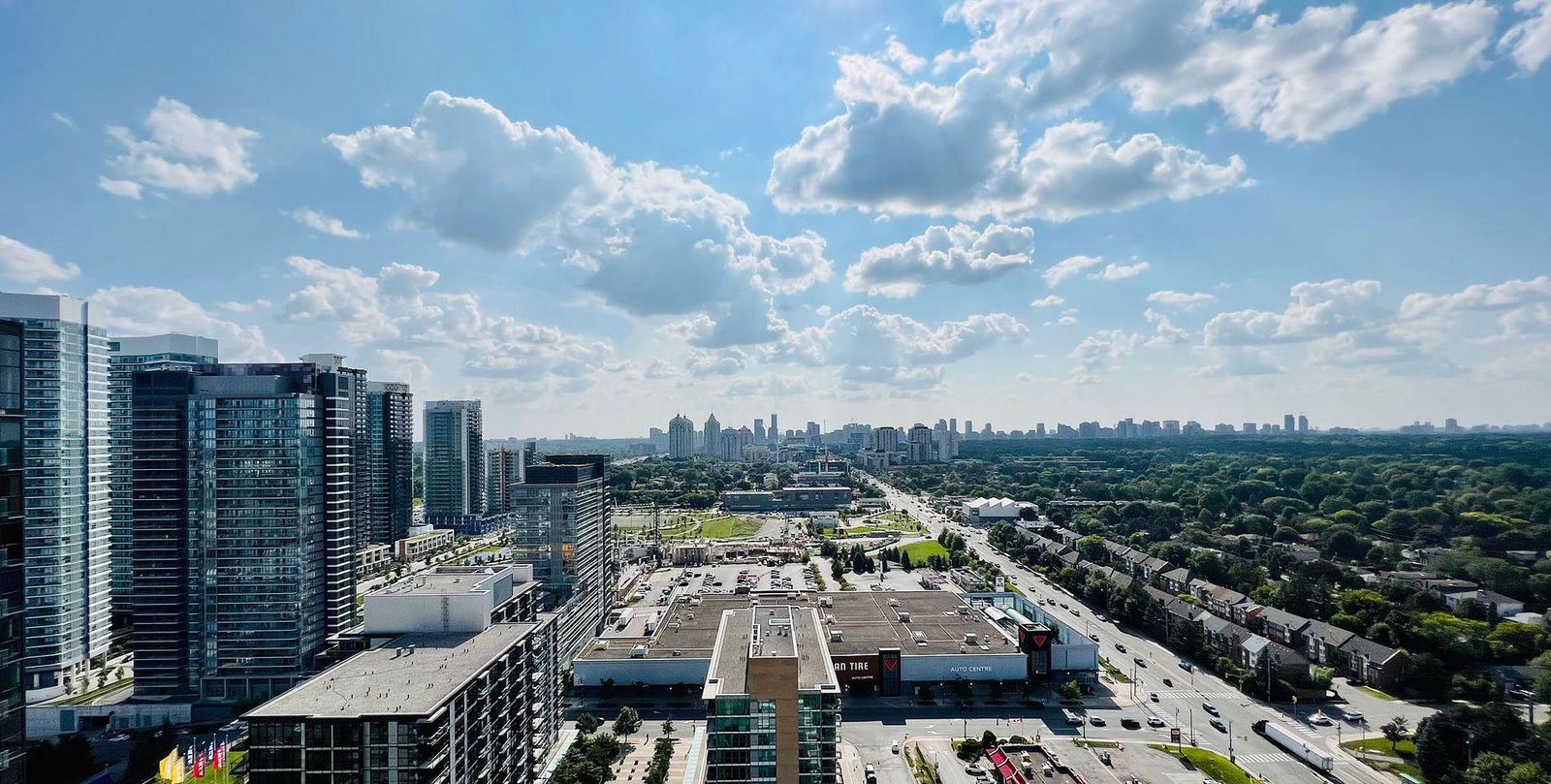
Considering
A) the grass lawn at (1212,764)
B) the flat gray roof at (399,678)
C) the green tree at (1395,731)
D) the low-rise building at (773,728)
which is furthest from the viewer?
the green tree at (1395,731)

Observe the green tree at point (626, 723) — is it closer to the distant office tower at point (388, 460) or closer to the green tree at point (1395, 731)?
the green tree at point (1395, 731)

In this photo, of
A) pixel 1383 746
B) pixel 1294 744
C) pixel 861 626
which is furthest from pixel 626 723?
pixel 1383 746

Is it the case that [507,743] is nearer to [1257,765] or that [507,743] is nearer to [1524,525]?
[1257,765]

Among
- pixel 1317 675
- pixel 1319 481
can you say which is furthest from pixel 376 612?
pixel 1319 481

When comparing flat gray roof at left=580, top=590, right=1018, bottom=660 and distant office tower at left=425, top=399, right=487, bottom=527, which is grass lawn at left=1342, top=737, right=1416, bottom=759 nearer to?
flat gray roof at left=580, top=590, right=1018, bottom=660

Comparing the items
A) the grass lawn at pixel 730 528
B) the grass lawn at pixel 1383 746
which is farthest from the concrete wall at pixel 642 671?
the grass lawn at pixel 730 528

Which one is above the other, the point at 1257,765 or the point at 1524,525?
the point at 1524,525

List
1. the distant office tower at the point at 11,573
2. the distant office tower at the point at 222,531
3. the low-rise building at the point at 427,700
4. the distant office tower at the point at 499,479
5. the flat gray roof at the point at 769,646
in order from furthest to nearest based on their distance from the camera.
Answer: the distant office tower at the point at 499,479 < the distant office tower at the point at 222,531 < the flat gray roof at the point at 769,646 < the low-rise building at the point at 427,700 < the distant office tower at the point at 11,573
